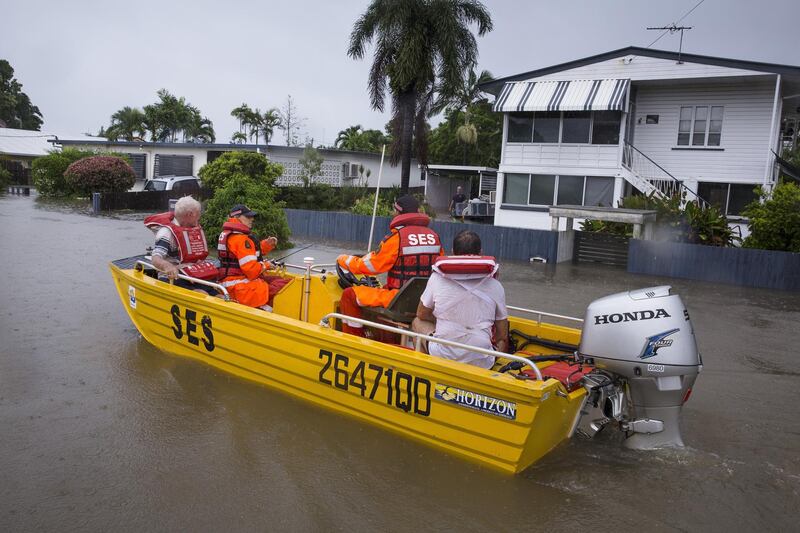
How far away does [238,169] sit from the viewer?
82.0 ft

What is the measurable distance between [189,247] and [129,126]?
49.5 meters

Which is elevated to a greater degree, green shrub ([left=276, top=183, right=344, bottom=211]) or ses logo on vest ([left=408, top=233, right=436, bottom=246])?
green shrub ([left=276, top=183, right=344, bottom=211])

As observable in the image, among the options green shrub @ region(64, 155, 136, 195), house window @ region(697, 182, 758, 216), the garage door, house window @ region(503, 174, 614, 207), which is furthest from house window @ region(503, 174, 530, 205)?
the garage door

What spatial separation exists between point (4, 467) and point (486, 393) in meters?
3.35

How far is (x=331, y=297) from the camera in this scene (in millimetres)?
6180

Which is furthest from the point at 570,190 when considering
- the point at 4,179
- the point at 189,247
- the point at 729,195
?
the point at 4,179

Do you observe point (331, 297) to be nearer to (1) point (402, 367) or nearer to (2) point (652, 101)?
(1) point (402, 367)

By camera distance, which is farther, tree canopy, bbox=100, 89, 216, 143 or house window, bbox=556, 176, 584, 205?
tree canopy, bbox=100, 89, 216, 143

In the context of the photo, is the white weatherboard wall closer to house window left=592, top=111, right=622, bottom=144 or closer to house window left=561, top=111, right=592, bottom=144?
house window left=592, top=111, right=622, bottom=144

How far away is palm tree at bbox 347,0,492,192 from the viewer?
23734 mm

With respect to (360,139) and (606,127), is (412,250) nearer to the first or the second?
(606,127)

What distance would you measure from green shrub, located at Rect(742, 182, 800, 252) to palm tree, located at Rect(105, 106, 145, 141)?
46171 mm

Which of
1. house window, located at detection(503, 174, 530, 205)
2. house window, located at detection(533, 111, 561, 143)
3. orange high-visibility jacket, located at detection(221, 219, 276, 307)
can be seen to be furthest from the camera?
house window, located at detection(503, 174, 530, 205)

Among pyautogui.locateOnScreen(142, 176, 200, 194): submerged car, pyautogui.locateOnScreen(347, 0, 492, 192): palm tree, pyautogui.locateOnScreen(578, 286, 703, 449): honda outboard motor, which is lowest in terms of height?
pyautogui.locateOnScreen(578, 286, 703, 449): honda outboard motor
